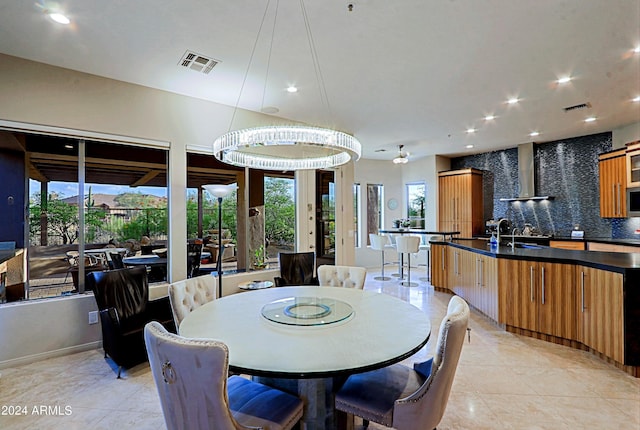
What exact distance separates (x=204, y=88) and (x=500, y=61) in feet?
10.6

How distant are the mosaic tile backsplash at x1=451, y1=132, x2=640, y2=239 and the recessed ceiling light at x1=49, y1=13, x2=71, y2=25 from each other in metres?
A: 7.83

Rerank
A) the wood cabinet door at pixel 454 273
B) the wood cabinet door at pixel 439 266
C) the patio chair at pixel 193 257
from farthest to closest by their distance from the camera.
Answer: the wood cabinet door at pixel 439 266
the wood cabinet door at pixel 454 273
the patio chair at pixel 193 257

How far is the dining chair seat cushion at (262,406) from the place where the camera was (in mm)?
1435

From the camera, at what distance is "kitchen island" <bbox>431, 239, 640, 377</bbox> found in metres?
2.62

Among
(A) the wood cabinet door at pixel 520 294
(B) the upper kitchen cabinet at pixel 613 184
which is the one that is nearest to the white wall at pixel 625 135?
(B) the upper kitchen cabinet at pixel 613 184

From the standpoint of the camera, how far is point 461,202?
24.4ft

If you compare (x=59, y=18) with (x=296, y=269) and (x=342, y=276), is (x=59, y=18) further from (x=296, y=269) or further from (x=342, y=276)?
(x=296, y=269)

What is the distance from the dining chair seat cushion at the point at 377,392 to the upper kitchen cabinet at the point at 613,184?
18.2 feet

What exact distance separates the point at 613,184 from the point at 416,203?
406 centimetres

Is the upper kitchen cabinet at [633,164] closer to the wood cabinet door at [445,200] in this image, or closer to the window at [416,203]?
the wood cabinet door at [445,200]

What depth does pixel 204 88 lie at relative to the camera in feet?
12.4

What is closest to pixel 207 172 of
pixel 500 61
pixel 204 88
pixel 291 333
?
pixel 204 88

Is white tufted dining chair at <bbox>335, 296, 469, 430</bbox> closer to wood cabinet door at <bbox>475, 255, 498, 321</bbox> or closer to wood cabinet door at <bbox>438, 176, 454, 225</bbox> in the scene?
wood cabinet door at <bbox>475, 255, 498, 321</bbox>

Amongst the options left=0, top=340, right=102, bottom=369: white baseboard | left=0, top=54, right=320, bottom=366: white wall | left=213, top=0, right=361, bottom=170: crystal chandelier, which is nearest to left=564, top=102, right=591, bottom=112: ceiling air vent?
left=213, top=0, right=361, bottom=170: crystal chandelier
